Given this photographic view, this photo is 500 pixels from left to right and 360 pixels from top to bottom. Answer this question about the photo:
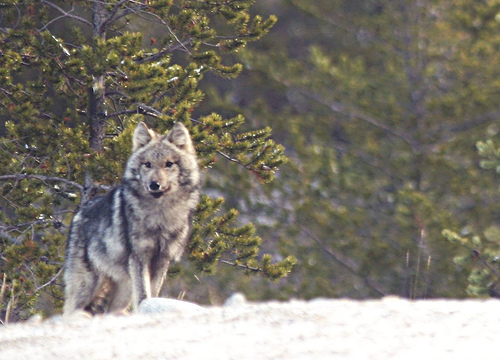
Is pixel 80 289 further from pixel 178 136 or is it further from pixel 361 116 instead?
pixel 361 116

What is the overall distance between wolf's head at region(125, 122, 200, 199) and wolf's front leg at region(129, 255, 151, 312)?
1.93 ft

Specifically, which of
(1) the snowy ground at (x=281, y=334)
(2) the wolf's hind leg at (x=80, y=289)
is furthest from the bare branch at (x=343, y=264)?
(1) the snowy ground at (x=281, y=334)

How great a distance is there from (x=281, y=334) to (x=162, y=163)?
300cm

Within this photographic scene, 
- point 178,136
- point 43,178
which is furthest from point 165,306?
point 43,178

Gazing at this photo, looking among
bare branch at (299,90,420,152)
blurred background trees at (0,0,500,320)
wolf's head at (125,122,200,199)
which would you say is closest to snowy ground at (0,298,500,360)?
wolf's head at (125,122,200,199)

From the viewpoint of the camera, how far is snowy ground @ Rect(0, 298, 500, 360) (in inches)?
172

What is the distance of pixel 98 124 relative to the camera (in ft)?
30.3

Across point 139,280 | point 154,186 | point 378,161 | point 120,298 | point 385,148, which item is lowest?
point 120,298

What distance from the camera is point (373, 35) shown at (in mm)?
16719

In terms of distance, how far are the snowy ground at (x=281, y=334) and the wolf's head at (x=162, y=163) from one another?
2.04 m

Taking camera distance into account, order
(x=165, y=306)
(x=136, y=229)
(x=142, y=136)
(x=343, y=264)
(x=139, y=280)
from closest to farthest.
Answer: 1. (x=165, y=306)
2. (x=139, y=280)
3. (x=136, y=229)
4. (x=142, y=136)
5. (x=343, y=264)

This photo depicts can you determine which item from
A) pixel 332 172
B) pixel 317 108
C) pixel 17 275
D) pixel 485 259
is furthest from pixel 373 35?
pixel 17 275

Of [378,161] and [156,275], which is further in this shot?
[378,161]

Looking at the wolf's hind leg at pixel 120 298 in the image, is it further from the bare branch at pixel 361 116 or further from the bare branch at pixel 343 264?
the bare branch at pixel 361 116
